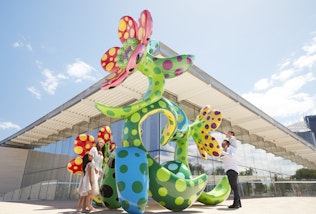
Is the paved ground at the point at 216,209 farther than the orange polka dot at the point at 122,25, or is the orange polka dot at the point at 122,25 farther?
the orange polka dot at the point at 122,25

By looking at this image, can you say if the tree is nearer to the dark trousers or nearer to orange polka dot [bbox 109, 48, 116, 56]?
the dark trousers

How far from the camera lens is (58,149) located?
15781 mm

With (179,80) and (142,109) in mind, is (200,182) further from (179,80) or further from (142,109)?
(179,80)

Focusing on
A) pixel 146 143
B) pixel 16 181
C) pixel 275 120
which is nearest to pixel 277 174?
pixel 275 120

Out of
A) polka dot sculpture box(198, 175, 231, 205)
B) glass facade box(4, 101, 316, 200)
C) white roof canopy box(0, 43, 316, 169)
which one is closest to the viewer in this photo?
polka dot sculpture box(198, 175, 231, 205)

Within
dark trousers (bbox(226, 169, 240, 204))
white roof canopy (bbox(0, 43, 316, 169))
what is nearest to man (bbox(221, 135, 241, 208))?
dark trousers (bbox(226, 169, 240, 204))

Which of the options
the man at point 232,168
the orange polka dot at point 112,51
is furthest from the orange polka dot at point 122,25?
the man at point 232,168

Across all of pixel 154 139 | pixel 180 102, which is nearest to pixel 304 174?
pixel 180 102

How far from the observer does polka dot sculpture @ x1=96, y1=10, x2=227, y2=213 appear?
10.5 ft

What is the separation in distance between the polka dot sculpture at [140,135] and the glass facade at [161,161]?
457 cm

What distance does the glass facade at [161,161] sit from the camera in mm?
9368

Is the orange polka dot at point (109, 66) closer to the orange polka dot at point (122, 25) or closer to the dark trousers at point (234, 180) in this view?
the orange polka dot at point (122, 25)

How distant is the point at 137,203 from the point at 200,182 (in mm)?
1406

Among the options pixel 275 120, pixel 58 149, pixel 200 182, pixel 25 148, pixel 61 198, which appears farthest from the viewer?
pixel 25 148
